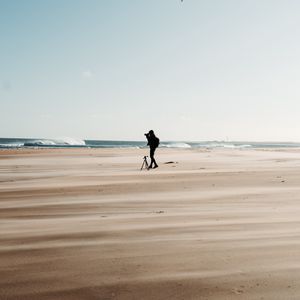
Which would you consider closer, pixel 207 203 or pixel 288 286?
pixel 288 286

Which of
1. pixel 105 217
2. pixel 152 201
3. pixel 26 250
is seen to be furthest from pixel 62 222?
pixel 152 201

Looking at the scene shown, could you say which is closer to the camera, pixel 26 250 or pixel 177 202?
pixel 26 250

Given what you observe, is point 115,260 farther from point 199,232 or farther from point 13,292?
point 199,232

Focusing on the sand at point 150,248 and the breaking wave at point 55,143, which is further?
the breaking wave at point 55,143

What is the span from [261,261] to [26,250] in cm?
272

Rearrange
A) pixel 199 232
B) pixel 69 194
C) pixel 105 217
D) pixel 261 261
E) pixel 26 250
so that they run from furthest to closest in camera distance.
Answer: pixel 69 194
pixel 105 217
pixel 199 232
pixel 26 250
pixel 261 261

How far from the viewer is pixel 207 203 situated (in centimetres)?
898

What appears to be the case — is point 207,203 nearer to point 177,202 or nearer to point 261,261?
point 177,202

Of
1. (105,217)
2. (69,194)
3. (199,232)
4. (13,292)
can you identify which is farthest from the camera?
(69,194)

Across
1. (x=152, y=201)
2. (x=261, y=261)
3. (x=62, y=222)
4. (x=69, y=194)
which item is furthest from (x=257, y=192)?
(x=261, y=261)

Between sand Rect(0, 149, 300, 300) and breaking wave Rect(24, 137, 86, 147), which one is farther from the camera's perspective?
breaking wave Rect(24, 137, 86, 147)

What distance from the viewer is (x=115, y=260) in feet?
14.7

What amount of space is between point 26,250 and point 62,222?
1.90 m

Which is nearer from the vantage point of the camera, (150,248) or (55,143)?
(150,248)
